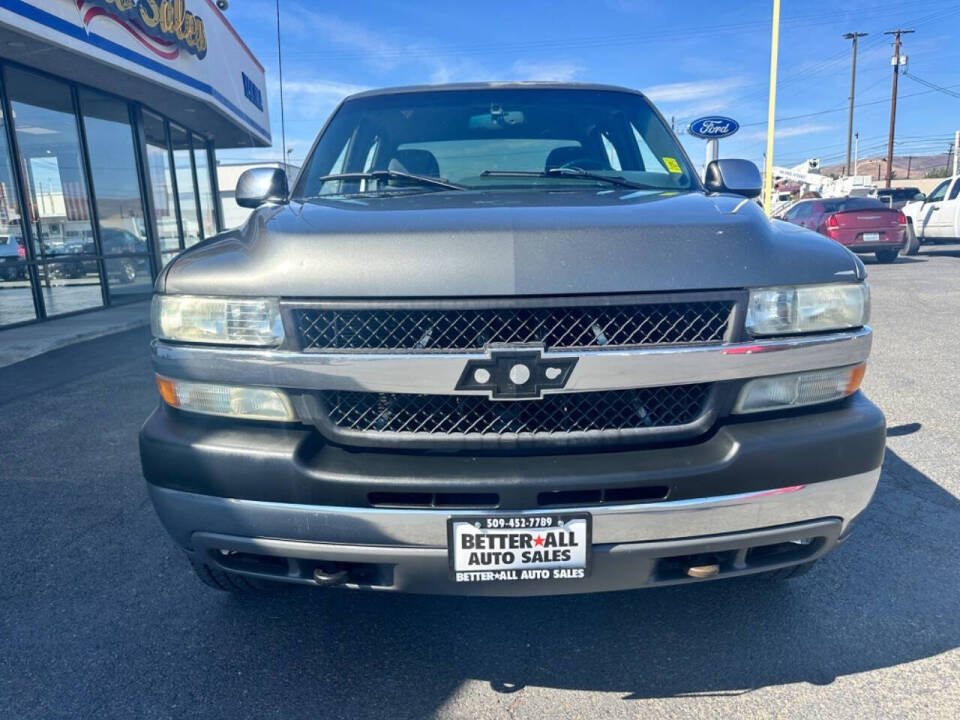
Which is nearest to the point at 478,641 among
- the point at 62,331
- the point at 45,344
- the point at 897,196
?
the point at 45,344

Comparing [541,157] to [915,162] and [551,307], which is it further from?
[915,162]

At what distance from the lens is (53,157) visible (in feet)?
33.5

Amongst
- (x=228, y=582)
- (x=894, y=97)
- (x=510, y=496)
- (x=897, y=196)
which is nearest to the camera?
(x=510, y=496)

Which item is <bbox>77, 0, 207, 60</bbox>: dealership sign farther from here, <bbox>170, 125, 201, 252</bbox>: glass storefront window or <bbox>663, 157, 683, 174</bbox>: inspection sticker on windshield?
<bbox>663, 157, 683, 174</bbox>: inspection sticker on windshield

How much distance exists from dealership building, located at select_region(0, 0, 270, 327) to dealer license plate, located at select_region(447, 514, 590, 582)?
7.95m

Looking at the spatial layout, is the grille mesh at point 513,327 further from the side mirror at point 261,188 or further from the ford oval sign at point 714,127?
the ford oval sign at point 714,127

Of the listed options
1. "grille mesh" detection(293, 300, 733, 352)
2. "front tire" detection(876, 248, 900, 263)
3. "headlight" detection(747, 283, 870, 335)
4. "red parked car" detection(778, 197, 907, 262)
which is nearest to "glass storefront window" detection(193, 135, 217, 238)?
"red parked car" detection(778, 197, 907, 262)

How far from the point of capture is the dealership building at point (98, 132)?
8.88 m

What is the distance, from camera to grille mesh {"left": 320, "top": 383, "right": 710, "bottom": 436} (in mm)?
1822

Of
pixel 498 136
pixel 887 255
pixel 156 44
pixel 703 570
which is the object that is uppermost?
pixel 156 44

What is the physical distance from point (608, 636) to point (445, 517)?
907 millimetres

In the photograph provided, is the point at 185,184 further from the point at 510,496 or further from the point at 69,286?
the point at 510,496

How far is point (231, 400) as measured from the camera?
1893mm

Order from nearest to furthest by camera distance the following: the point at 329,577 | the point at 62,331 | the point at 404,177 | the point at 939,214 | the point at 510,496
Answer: the point at 510,496 < the point at 329,577 < the point at 404,177 < the point at 62,331 < the point at 939,214
